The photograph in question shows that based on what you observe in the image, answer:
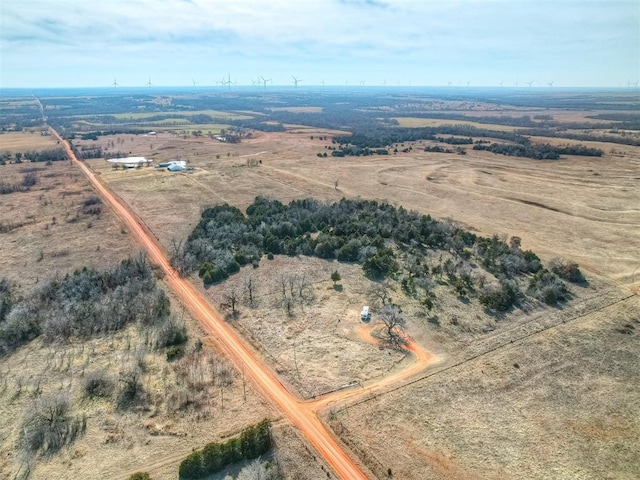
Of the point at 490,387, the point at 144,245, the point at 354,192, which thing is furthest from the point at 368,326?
the point at 354,192

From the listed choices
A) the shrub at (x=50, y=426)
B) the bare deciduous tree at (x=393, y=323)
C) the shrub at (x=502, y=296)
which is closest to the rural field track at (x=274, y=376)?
the bare deciduous tree at (x=393, y=323)

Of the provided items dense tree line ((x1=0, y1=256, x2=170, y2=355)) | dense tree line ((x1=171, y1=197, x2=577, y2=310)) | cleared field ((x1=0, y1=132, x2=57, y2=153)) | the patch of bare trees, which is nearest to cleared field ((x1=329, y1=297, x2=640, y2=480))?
dense tree line ((x1=171, y1=197, x2=577, y2=310))

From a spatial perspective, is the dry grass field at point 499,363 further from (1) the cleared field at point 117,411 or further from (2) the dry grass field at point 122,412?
(1) the cleared field at point 117,411

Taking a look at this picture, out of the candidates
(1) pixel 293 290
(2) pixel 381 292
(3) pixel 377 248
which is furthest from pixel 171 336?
(3) pixel 377 248

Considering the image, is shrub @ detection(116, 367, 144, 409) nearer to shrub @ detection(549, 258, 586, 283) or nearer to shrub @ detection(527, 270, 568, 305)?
shrub @ detection(527, 270, 568, 305)

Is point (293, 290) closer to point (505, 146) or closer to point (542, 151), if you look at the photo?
point (542, 151)

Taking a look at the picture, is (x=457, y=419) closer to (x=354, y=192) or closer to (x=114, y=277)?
(x=114, y=277)
